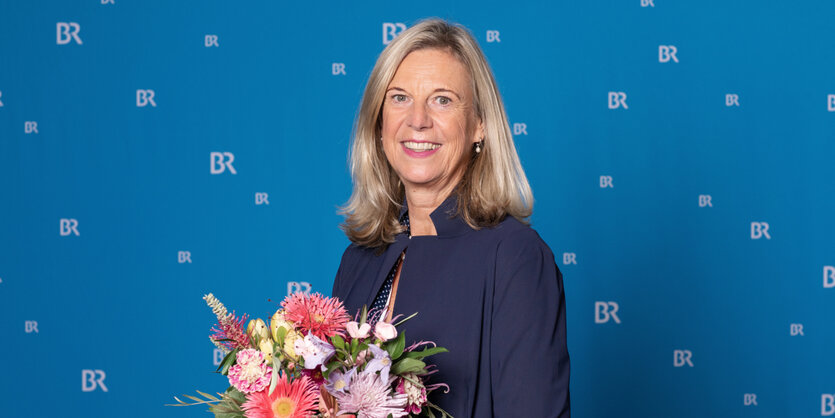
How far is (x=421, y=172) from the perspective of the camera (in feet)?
5.35

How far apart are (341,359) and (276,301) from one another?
2.10 m

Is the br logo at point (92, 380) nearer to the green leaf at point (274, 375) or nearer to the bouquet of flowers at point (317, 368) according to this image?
the bouquet of flowers at point (317, 368)

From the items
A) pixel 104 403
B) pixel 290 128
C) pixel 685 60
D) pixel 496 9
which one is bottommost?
pixel 104 403

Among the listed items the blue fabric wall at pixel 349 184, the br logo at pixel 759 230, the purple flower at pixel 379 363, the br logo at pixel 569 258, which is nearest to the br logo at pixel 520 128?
the blue fabric wall at pixel 349 184

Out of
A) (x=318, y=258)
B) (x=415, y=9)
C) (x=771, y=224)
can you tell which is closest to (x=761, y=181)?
(x=771, y=224)

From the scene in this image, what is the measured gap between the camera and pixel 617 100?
3.14 metres

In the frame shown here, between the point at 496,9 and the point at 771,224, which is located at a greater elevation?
the point at 496,9

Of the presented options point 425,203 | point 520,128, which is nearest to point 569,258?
point 520,128

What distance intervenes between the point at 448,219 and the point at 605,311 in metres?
1.70

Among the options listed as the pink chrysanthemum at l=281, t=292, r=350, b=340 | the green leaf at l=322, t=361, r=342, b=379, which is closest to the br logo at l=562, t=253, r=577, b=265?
the pink chrysanthemum at l=281, t=292, r=350, b=340

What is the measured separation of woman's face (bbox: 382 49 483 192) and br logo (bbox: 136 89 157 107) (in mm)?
1878

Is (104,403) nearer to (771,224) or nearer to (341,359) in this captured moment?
(341,359)

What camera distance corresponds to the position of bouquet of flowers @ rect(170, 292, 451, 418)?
1.13 m

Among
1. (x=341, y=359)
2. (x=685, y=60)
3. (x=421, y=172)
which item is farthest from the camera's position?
(x=685, y=60)
